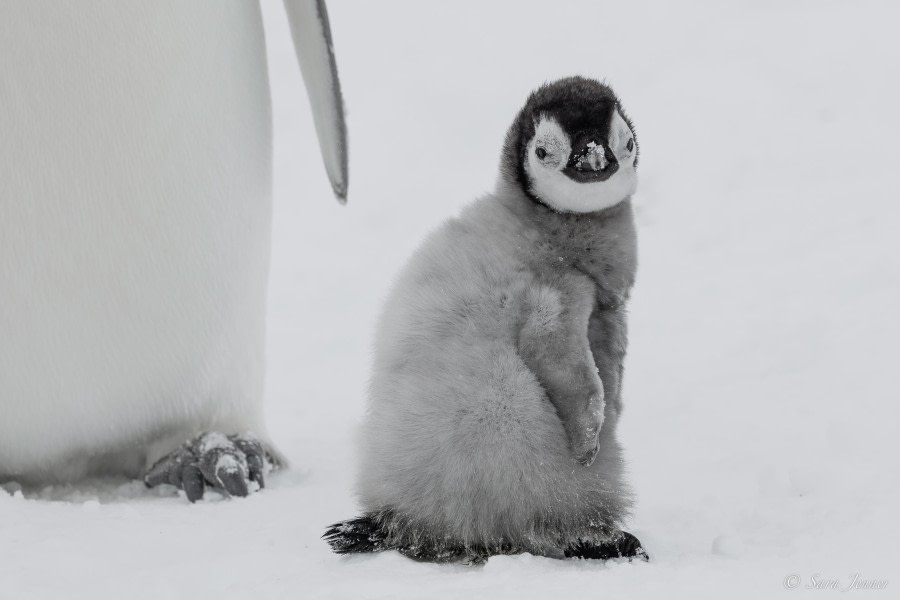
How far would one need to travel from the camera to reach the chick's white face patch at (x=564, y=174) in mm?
1651

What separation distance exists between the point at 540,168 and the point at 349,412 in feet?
5.17

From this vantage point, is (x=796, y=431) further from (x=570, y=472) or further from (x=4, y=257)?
(x=4, y=257)

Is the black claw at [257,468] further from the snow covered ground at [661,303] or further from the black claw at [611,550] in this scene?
the black claw at [611,550]

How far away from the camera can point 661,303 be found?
3297 millimetres

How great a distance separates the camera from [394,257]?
13.9 ft

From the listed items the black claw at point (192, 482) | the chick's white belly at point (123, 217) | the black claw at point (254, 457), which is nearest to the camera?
the chick's white belly at point (123, 217)

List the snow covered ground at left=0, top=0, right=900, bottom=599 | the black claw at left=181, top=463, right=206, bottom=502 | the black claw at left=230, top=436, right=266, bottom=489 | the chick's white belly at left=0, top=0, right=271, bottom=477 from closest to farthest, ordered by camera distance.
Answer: the snow covered ground at left=0, top=0, right=900, bottom=599 < the chick's white belly at left=0, top=0, right=271, bottom=477 < the black claw at left=181, top=463, right=206, bottom=502 < the black claw at left=230, top=436, right=266, bottom=489

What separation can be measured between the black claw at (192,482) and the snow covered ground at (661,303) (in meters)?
0.04

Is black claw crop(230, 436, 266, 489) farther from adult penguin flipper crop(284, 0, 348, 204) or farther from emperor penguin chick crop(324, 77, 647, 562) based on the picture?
emperor penguin chick crop(324, 77, 647, 562)

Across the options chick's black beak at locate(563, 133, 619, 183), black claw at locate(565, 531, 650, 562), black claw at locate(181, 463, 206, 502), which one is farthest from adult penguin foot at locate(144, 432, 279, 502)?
chick's black beak at locate(563, 133, 619, 183)

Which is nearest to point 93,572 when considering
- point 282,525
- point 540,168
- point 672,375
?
point 282,525

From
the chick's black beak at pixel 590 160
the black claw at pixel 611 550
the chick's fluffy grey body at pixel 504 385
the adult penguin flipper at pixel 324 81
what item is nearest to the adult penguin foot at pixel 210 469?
the adult penguin flipper at pixel 324 81

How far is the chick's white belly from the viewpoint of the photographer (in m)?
2.14

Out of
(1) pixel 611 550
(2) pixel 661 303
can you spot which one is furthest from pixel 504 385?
(2) pixel 661 303
